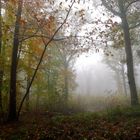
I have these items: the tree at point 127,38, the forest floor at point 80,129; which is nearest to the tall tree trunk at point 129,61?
the tree at point 127,38

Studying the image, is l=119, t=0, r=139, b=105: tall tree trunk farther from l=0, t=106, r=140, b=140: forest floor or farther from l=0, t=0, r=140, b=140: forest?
l=0, t=106, r=140, b=140: forest floor

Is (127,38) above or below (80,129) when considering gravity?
above

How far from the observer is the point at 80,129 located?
10.2 meters

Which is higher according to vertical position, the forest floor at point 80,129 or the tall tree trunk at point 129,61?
the tall tree trunk at point 129,61

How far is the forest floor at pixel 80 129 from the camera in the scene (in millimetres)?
9258

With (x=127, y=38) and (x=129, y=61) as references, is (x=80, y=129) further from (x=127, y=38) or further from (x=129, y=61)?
(x=127, y=38)

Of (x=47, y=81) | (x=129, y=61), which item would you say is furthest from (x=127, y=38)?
(x=47, y=81)

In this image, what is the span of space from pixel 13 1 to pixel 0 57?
12.2 feet

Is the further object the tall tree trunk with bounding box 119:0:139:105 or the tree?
the tree

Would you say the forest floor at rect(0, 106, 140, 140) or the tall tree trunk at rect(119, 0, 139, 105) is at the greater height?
the tall tree trunk at rect(119, 0, 139, 105)

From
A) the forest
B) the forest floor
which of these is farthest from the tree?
the forest floor

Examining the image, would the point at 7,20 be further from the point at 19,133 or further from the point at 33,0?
the point at 19,133

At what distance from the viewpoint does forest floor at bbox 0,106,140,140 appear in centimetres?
926

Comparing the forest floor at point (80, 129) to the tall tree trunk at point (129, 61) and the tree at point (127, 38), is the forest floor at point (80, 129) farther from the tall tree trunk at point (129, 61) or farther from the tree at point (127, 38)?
the tree at point (127, 38)
